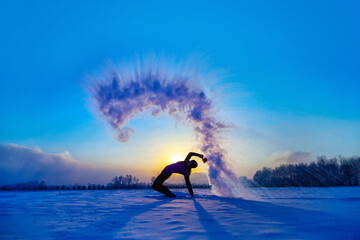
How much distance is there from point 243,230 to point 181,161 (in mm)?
7938

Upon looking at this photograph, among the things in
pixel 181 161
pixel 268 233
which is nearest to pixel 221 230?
pixel 268 233

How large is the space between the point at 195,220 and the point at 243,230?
130 centimetres

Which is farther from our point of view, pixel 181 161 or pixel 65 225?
pixel 181 161

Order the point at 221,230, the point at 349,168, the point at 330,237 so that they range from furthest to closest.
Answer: the point at 349,168 < the point at 221,230 < the point at 330,237

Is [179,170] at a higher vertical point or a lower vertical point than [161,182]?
higher

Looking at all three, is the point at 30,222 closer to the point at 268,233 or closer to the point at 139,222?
the point at 139,222

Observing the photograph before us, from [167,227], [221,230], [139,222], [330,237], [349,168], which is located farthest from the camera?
[349,168]

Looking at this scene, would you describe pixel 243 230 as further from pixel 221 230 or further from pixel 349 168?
pixel 349 168

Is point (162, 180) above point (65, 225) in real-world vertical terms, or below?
above

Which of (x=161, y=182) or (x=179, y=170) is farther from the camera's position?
(x=161, y=182)

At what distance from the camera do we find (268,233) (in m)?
3.99

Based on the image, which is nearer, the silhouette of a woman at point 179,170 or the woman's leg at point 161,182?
the silhouette of a woman at point 179,170

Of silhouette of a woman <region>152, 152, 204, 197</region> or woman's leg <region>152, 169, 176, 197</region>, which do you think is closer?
silhouette of a woman <region>152, 152, 204, 197</region>

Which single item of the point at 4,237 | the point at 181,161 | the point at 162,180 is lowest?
the point at 4,237
